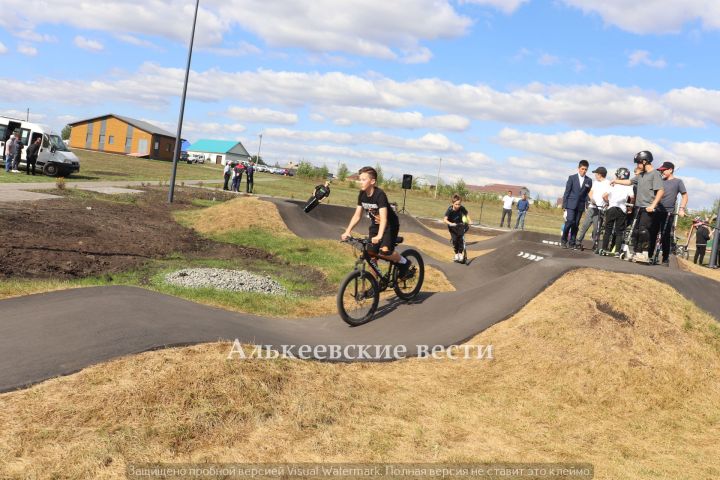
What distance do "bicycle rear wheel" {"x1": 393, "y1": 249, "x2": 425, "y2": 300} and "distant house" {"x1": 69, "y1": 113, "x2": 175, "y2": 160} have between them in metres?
76.1

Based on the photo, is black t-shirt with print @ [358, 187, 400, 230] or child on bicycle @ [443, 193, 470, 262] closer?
black t-shirt with print @ [358, 187, 400, 230]

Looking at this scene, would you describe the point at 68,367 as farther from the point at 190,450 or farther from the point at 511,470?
the point at 511,470

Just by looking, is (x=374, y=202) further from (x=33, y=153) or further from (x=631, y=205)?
(x=33, y=153)

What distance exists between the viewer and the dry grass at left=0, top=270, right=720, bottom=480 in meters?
4.16

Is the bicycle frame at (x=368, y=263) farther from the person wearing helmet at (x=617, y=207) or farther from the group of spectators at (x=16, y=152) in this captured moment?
the group of spectators at (x=16, y=152)

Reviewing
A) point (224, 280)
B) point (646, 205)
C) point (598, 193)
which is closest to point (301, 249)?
point (224, 280)

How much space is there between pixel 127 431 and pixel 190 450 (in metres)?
0.48

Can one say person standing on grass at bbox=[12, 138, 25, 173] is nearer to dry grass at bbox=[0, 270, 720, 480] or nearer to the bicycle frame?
the bicycle frame

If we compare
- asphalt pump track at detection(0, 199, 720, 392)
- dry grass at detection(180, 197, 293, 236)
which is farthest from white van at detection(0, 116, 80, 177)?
asphalt pump track at detection(0, 199, 720, 392)

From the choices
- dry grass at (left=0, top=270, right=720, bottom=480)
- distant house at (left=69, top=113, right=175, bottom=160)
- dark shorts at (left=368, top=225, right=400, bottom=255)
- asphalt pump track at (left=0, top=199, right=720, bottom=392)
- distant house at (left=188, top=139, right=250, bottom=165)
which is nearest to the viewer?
dry grass at (left=0, top=270, right=720, bottom=480)

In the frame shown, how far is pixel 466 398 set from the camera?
5801mm

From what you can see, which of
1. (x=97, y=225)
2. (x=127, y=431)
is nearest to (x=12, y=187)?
(x=97, y=225)

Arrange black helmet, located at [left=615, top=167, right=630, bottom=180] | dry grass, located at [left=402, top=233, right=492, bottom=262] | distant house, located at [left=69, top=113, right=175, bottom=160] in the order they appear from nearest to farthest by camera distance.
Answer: black helmet, located at [left=615, top=167, right=630, bottom=180] → dry grass, located at [left=402, top=233, right=492, bottom=262] → distant house, located at [left=69, top=113, right=175, bottom=160]

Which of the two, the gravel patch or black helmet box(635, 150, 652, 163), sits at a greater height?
black helmet box(635, 150, 652, 163)
